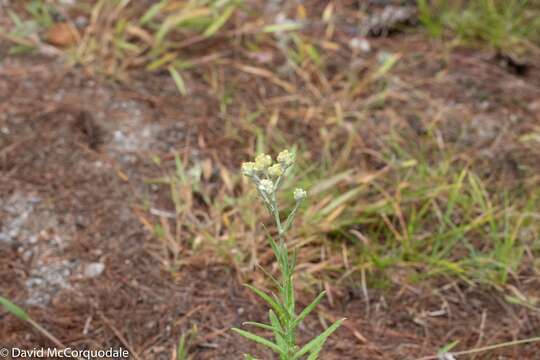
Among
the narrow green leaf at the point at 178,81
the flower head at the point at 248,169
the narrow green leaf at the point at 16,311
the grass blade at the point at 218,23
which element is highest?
the flower head at the point at 248,169

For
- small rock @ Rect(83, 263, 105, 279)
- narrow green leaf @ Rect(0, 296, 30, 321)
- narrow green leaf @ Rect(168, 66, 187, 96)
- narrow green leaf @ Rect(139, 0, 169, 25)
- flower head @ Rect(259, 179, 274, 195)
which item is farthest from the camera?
narrow green leaf @ Rect(139, 0, 169, 25)

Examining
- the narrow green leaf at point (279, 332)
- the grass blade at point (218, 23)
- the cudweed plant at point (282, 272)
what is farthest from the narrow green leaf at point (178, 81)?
the narrow green leaf at point (279, 332)

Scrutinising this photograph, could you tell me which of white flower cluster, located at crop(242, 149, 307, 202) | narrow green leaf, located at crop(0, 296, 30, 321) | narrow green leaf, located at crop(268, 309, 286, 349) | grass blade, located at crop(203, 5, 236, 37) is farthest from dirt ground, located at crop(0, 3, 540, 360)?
white flower cluster, located at crop(242, 149, 307, 202)

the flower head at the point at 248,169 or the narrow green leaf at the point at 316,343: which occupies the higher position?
the flower head at the point at 248,169

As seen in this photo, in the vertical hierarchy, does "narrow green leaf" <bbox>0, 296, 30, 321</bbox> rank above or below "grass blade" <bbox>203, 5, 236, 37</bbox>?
below

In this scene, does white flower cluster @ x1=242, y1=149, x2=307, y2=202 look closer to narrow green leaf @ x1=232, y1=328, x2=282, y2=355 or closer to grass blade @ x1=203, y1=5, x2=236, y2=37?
narrow green leaf @ x1=232, y1=328, x2=282, y2=355

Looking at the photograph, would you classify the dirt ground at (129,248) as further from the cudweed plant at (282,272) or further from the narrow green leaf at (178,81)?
the cudweed plant at (282,272)

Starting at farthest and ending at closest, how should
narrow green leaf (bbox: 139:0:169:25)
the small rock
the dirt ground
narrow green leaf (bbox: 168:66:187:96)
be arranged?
narrow green leaf (bbox: 139:0:169:25)
narrow green leaf (bbox: 168:66:187:96)
the small rock
the dirt ground

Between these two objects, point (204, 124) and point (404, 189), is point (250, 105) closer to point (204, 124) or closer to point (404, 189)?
point (204, 124)

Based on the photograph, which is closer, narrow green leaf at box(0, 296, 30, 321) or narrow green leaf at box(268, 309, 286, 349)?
narrow green leaf at box(268, 309, 286, 349)
